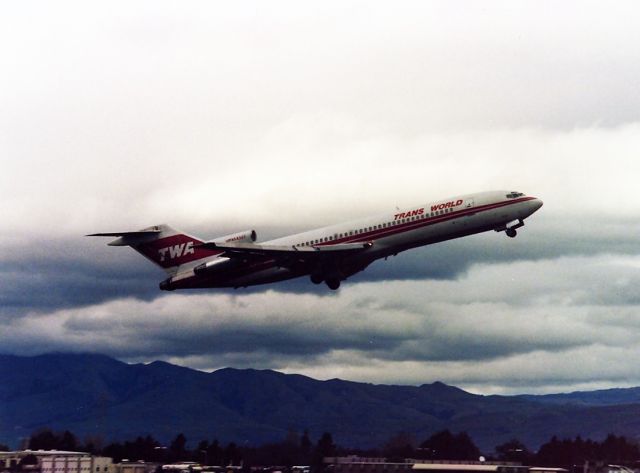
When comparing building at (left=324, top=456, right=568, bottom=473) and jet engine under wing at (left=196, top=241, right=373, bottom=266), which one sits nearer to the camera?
building at (left=324, top=456, right=568, bottom=473)

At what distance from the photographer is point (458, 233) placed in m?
94.4

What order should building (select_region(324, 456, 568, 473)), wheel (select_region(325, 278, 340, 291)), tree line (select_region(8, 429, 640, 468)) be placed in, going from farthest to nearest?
1. tree line (select_region(8, 429, 640, 468))
2. wheel (select_region(325, 278, 340, 291))
3. building (select_region(324, 456, 568, 473))

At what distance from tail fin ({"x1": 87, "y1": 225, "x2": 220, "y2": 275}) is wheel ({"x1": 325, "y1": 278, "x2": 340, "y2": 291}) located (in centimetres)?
1553

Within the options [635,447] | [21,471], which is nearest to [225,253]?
[21,471]

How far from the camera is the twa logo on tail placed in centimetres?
11181

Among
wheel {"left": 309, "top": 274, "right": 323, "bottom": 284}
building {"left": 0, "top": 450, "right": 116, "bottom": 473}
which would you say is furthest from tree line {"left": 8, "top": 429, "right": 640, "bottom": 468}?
wheel {"left": 309, "top": 274, "right": 323, "bottom": 284}

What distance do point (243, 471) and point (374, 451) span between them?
1633 centimetres

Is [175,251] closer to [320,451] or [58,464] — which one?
[58,464]

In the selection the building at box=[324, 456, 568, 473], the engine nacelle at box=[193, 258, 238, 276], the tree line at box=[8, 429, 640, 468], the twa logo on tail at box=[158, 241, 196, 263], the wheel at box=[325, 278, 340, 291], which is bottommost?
the building at box=[324, 456, 568, 473]

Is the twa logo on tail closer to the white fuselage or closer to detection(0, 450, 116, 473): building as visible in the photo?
the white fuselage

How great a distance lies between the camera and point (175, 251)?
11231 cm

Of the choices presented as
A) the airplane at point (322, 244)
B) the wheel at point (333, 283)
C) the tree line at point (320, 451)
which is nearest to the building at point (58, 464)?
the tree line at point (320, 451)

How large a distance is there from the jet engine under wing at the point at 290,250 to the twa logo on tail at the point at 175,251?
11.9 m

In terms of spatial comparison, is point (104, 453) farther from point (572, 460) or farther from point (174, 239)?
point (572, 460)
